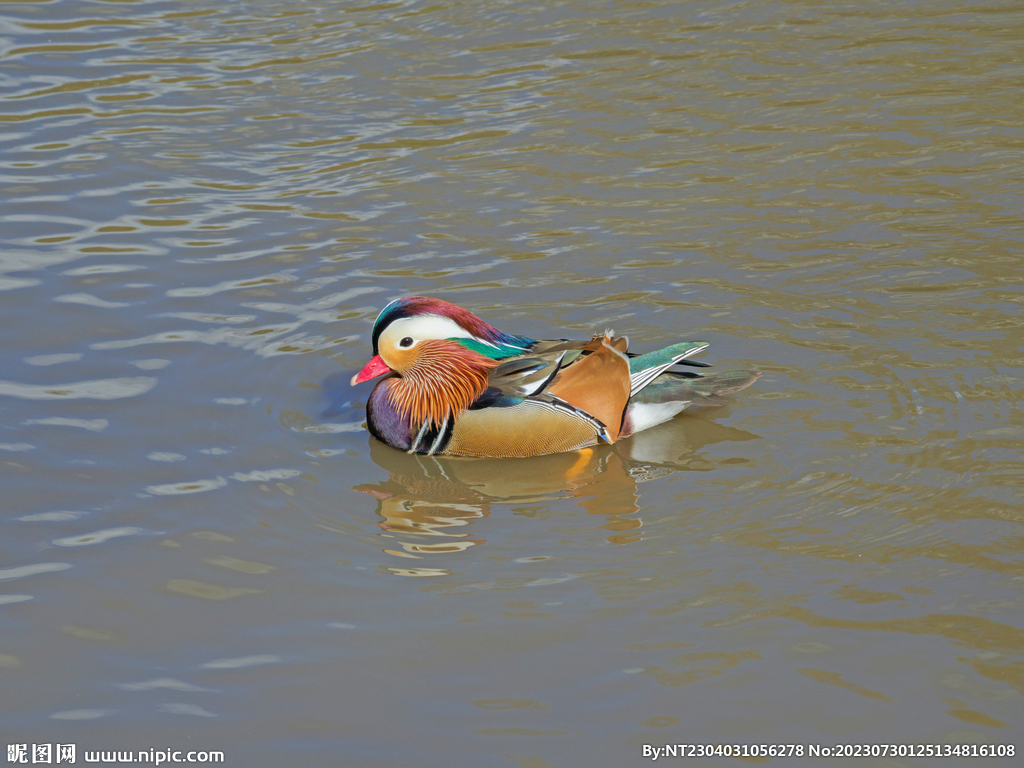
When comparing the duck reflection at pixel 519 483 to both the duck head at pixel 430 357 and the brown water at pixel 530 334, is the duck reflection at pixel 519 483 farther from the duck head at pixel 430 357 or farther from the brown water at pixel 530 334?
the duck head at pixel 430 357

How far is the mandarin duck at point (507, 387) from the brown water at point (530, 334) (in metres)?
0.19

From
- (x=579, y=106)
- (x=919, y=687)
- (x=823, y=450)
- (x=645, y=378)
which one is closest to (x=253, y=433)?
(x=645, y=378)

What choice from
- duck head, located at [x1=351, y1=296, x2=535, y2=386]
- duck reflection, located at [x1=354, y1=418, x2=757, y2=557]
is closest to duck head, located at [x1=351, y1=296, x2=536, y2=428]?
duck head, located at [x1=351, y1=296, x2=535, y2=386]

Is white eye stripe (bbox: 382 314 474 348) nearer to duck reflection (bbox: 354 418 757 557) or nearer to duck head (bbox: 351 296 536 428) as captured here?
duck head (bbox: 351 296 536 428)

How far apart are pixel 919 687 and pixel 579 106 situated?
832 cm

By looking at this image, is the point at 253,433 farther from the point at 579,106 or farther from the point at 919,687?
the point at 579,106

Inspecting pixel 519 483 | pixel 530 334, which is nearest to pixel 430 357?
pixel 519 483

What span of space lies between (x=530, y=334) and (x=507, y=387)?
4.38 ft

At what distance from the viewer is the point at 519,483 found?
6141mm

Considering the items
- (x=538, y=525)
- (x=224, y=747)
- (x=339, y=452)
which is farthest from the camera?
(x=339, y=452)

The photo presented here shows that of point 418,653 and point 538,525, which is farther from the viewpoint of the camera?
point 538,525

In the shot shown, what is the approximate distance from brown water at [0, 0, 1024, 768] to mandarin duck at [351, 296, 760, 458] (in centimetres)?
19

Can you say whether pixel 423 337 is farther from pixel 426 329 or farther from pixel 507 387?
pixel 507 387

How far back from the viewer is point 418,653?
4.55 meters
